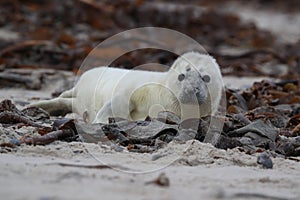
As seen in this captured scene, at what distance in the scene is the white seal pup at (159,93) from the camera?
488 centimetres

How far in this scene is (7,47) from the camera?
8.77 metres

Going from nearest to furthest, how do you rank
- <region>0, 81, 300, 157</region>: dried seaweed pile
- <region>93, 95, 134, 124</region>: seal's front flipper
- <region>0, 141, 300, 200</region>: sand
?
<region>0, 141, 300, 200</region>: sand, <region>0, 81, 300, 157</region>: dried seaweed pile, <region>93, 95, 134, 124</region>: seal's front flipper

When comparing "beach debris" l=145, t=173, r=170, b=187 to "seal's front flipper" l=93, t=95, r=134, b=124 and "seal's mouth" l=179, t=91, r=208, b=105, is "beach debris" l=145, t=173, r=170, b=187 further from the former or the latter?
"seal's mouth" l=179, t=91, r=208, b=105

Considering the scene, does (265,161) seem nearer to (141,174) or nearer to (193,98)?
(141,174)

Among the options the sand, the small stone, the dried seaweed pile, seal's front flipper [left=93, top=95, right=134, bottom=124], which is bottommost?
the sand

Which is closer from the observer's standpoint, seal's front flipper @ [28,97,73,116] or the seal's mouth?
the seal's mouth

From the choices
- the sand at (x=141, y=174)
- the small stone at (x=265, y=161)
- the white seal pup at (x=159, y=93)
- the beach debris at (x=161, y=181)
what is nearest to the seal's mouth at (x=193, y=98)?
the white seal pup at (x=159, y=93)

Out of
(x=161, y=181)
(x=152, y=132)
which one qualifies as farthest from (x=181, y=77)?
(x=161, y=181)

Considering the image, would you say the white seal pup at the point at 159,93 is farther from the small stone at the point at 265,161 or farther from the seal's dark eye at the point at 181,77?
the small stone at the point at 265,161

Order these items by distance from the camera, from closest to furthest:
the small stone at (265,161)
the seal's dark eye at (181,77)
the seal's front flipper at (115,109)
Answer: the small stone at (265,161), the seal's front flipper at (115,109), the seal's dark eye at (181,77)

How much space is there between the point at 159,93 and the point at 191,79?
309 millimetres

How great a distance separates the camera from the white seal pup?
488cm

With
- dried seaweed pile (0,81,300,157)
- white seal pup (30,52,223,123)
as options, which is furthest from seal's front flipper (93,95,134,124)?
dried seaweed pile (0,81,300,157)

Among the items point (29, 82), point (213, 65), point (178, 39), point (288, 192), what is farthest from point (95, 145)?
point (178, 39)
